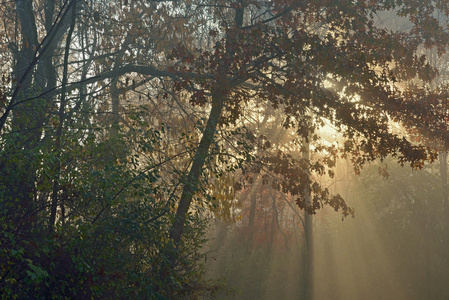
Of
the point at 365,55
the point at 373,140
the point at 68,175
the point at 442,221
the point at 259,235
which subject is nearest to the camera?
the point at 68,175

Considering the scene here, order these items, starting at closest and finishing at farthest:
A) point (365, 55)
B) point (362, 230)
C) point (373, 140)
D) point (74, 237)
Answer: point (74, 237) → point (365, 55) → point (373, 140) → point (362, 230)

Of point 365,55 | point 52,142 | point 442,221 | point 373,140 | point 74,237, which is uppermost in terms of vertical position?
point 442,221

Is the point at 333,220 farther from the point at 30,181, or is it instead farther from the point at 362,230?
the point at 30,181

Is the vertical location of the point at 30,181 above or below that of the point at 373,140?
below

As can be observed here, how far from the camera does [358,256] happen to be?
2522 centimetres

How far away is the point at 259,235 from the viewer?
29.2 meters

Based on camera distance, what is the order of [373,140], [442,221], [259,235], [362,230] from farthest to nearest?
[259,235], [362,230], [442,221], [373,140]

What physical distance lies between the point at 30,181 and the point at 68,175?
520 millimetres

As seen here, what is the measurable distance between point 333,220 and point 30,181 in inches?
1001

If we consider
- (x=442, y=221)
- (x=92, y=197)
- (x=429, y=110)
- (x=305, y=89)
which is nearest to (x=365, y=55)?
(x=305, y=89)

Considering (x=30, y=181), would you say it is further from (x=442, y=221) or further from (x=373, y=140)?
(x=442, y=221)

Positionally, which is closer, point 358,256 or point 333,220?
point 358,256

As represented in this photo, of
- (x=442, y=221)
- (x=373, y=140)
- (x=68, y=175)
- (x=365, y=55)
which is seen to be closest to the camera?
(x=68, y=175)

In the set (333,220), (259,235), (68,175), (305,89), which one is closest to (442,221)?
(333,220)
